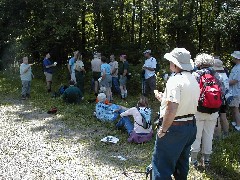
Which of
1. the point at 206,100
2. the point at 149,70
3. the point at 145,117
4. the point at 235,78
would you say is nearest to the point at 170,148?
the point at 206,100

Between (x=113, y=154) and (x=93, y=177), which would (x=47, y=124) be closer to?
(x=113, y=154)

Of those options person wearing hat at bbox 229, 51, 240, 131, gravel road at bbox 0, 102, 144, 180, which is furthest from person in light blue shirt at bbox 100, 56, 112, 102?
person wearing hat at bbox 229, 51, 240, 131

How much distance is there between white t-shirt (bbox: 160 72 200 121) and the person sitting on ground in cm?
473

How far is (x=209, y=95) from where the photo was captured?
5188mm

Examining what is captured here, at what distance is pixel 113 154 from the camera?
260 inches

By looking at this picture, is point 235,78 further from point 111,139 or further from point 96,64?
point 96,64

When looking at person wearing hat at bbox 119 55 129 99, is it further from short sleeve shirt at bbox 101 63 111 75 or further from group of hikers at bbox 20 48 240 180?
group of hikers at bbox 20 48 240 180

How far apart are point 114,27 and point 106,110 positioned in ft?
46.1

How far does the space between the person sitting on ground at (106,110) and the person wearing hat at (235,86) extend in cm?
268

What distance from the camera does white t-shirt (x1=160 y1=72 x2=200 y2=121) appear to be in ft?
12.6

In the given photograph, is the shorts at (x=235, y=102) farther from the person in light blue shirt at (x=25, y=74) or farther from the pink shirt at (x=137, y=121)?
the person in light blue shirt at (x=25, y=74)

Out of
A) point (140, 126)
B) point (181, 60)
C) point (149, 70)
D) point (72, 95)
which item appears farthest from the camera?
point (149, 70)

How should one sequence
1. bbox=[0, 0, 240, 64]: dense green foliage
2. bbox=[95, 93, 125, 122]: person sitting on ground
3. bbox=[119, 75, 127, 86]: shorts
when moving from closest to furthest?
1. bbox=[95, 93, 125, 122]: person sitting on ground
2. bbox=[119, 75, 127, 86]: shorts
3. bbox=[0, 0, 240, 64]: dense green foliage

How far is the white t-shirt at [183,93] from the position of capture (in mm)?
3852
